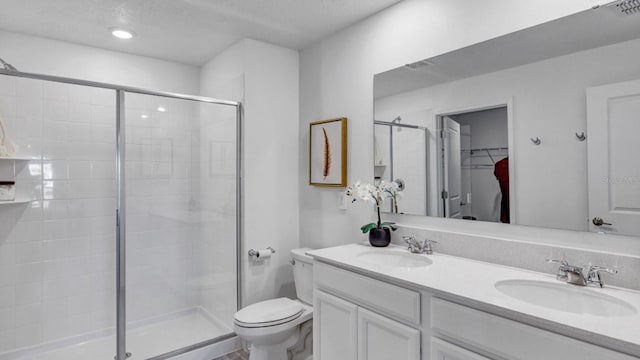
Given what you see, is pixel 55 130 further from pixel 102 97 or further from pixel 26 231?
pixel 26 231

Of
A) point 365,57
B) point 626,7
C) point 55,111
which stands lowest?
point 55,111

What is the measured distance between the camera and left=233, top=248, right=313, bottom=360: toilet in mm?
2039

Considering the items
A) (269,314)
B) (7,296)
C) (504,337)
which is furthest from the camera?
(7,296)

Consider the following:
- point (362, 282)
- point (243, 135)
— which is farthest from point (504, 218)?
point (243, 135)

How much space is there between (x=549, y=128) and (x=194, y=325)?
2631mm

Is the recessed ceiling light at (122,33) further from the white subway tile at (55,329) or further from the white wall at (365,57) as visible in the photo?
the white subway tile at (55,329)

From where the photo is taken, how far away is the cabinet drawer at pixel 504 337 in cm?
97

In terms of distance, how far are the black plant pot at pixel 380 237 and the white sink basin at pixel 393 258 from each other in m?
0.08

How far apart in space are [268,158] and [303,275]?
0.93m

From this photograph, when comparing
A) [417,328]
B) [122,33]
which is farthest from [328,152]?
[122,33]

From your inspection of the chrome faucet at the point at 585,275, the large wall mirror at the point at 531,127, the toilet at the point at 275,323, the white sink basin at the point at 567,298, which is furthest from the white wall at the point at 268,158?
the chrome faucet at the point at 585,275

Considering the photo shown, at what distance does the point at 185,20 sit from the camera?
2307 mm

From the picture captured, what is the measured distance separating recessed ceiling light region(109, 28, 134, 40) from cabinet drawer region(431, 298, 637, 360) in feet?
8.72

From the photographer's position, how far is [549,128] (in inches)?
58.4
